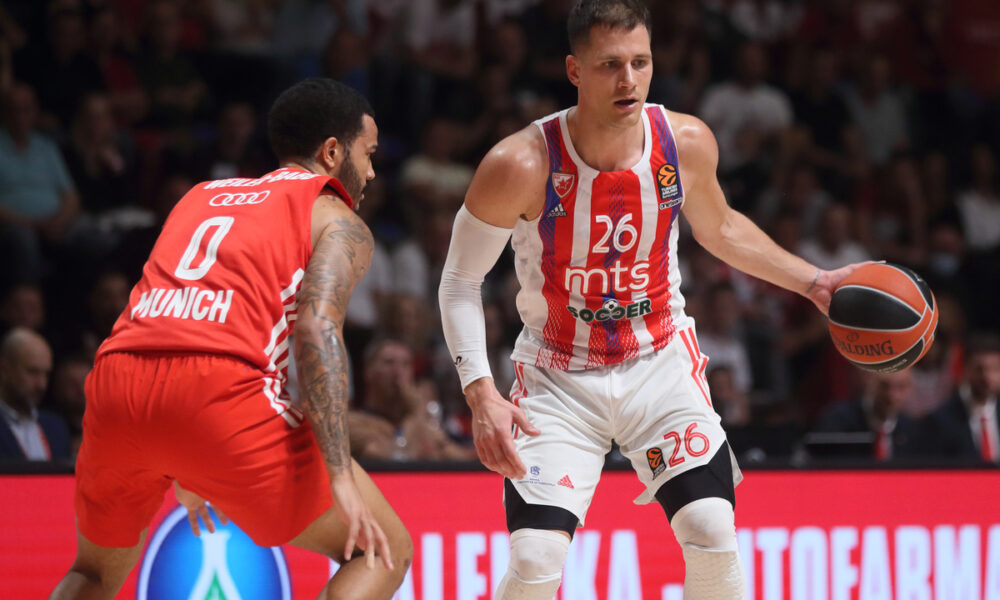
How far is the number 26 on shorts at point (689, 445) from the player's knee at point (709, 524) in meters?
0.14

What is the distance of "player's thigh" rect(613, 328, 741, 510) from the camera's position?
3.59m

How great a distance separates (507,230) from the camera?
3676 millimetres

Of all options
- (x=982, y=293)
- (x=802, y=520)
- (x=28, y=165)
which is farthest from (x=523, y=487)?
(x=982, y=293)

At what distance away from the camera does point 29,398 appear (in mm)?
5688

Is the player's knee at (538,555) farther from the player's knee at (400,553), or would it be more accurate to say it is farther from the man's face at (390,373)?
the man's face at (390,373)

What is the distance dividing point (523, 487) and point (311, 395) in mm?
855

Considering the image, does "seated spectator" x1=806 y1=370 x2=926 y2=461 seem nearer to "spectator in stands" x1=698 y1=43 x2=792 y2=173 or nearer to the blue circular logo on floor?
"spectator in stands" x1=698 y1=43 x2=792 y2=173

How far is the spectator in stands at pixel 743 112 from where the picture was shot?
9.44 metres

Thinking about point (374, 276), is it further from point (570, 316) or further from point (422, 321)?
point (570, 316)

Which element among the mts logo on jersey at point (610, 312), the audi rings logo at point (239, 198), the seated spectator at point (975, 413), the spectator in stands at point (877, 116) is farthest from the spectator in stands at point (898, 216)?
the audi rings logo at point (239, 198)

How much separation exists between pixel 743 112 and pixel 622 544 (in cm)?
539

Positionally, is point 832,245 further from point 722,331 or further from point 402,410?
point 402,410

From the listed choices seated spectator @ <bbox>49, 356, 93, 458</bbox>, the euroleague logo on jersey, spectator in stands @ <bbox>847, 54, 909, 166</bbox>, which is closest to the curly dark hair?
the euroleague logo on jersey

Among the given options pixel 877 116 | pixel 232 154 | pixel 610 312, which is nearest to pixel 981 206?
pixel 877 116
